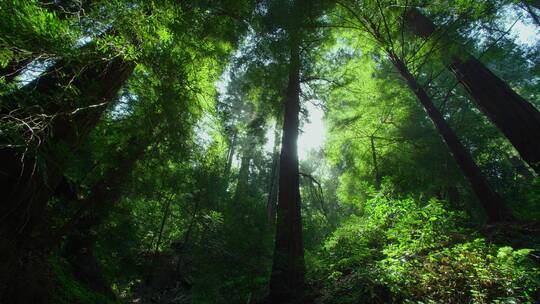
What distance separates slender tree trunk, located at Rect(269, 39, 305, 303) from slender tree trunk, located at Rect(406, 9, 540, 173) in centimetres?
351

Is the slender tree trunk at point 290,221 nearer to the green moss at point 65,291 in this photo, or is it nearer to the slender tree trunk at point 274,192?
the slender tree trunk at point 274,192

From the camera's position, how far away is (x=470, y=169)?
215 inches

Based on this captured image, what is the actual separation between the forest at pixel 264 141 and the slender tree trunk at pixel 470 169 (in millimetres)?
28

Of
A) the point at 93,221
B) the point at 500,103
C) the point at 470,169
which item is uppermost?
the point at 500,103

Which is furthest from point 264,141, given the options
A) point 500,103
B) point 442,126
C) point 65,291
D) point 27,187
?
point 27,187

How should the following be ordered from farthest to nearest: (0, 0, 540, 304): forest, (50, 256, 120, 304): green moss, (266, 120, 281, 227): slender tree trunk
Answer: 1. (266, 120, 281, 227): slender tree trunk
2. (50, 256, 120, 304): green moss
3. (0, 0, 540, 304): forest

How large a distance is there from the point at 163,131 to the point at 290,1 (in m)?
3.18

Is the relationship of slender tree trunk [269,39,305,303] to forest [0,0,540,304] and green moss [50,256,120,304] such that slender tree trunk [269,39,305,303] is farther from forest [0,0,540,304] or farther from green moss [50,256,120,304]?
green moss [50,256,120,304]

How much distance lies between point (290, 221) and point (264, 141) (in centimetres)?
403

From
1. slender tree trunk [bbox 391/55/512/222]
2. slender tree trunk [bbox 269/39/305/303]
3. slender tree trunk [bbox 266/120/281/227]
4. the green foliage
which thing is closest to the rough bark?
slender tree trunk [bbox 269/39/305/303]

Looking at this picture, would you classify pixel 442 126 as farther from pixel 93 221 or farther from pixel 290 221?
pixel 93 221

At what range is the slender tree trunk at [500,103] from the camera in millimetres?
5613

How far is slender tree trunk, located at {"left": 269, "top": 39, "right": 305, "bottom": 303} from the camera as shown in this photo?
213 inches

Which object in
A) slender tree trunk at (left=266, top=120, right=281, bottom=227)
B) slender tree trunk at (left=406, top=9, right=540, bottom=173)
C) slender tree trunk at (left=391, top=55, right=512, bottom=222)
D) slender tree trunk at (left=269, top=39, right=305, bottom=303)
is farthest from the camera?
slender tree trunk at (left=266, top=120, right=281, bottom=227)
